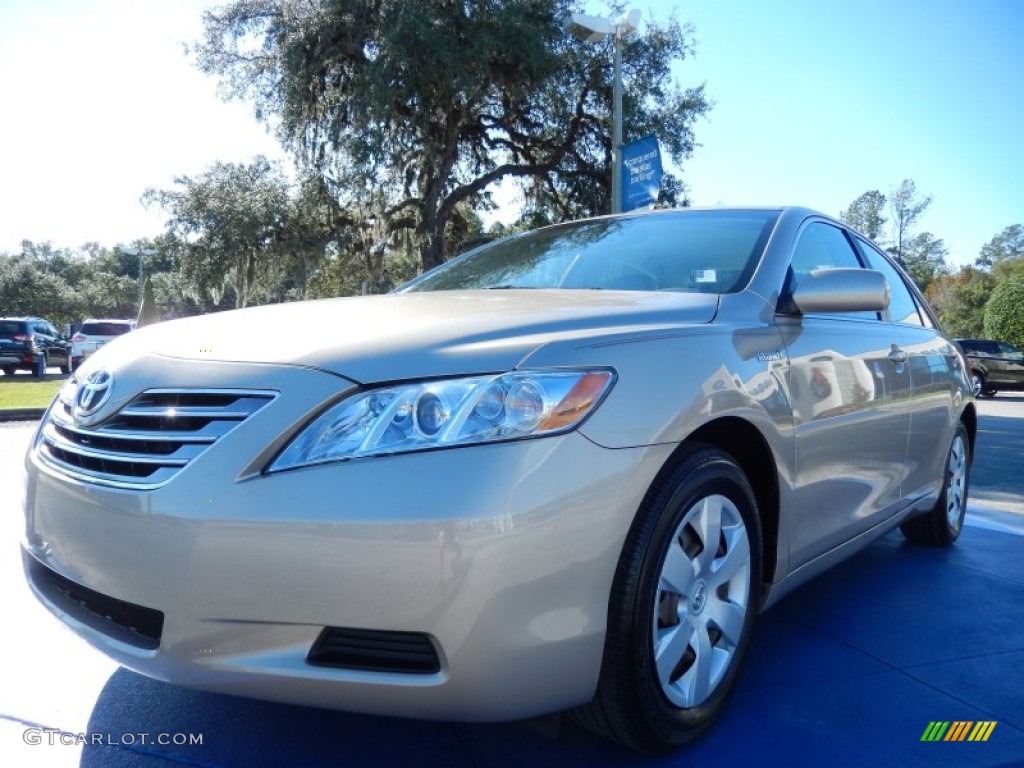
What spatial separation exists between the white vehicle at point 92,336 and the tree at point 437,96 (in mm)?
8361

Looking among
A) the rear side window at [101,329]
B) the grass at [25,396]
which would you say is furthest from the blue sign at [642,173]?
the rear side window at [101,329]

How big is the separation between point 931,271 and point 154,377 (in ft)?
260

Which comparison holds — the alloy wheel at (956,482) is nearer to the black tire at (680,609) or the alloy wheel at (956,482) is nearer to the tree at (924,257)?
the black tire at (680,609)

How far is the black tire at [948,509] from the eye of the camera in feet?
13.4

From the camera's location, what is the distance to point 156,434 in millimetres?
1791

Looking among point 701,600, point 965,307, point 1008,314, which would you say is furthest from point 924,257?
point 701,600

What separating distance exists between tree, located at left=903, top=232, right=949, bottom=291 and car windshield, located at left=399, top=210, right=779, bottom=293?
67584 millimetres

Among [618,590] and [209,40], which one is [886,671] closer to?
[618,590]

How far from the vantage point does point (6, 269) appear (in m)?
50.3

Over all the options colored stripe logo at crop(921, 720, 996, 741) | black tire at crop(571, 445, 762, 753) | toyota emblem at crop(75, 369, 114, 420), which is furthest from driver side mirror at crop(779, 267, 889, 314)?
toyota emblem at crop(75, 369, 114, 420)

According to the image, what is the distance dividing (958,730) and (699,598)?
88 cm

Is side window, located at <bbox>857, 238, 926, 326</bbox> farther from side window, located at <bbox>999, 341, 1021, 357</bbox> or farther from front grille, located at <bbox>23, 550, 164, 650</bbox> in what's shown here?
side window, located at <bbox>999, 341, 1021, 357</bbox>

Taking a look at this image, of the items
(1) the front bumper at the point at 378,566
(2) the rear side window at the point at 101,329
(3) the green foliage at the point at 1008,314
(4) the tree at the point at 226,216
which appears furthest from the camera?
(3) the green foliage at the point at 1008,314

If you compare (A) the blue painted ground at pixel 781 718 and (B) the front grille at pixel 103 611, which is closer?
(B) the front grille at pixel 103 611
